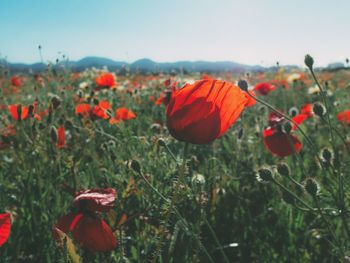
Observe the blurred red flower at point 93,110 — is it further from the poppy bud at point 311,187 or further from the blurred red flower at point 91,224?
the poppy bud at point 311,187

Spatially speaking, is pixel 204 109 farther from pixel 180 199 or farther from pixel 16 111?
pixel 16 111

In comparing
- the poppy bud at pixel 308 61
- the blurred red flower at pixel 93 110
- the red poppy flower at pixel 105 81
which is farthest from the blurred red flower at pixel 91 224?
the red poppy flower at pixel 105 81

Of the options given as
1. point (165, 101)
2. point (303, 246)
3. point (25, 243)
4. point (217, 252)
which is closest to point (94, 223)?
point (25, 243)

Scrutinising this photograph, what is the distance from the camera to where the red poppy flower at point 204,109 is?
988mm

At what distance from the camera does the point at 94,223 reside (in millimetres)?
1226

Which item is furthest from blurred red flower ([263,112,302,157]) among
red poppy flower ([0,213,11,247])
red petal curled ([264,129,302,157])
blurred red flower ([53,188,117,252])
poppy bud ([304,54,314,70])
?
red poppy flower ([0,213,11,247])

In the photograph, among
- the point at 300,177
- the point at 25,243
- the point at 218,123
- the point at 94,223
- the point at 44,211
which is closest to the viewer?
the point at 218,123

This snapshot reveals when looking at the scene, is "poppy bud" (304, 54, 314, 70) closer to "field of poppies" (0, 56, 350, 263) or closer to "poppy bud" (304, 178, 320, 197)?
"field of poppies" (0, 56, 350, 263)

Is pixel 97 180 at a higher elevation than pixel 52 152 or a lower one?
lower

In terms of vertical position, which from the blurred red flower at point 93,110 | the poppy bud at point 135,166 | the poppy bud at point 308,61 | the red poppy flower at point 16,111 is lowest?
the poppy bud at point 135,166

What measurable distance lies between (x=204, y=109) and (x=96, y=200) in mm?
431

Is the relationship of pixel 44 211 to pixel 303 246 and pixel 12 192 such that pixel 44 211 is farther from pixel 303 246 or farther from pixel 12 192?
pixel 303 246

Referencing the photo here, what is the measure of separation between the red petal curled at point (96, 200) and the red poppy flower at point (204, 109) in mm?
333

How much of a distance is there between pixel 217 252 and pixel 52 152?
3.28ft
